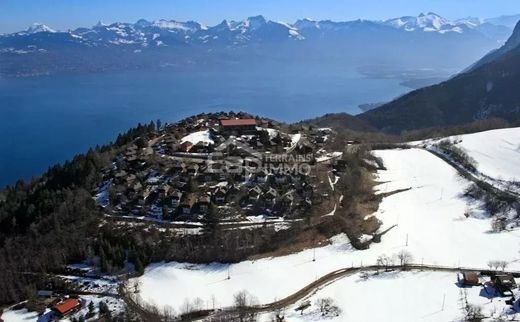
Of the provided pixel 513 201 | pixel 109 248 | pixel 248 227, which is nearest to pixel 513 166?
pixel 513 201

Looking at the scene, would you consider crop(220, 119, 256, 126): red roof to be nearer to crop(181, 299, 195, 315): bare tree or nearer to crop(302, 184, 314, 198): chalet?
crop(302, 184, 314, 198): chalet

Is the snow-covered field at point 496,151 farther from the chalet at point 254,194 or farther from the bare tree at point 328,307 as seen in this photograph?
the bare tree at point 328,307

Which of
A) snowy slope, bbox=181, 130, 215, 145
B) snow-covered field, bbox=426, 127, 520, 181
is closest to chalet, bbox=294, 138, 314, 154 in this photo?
snowy slope, bbox=181, 130, 215, 145

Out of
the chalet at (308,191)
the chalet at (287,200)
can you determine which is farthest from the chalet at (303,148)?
the chalet at (287,200)

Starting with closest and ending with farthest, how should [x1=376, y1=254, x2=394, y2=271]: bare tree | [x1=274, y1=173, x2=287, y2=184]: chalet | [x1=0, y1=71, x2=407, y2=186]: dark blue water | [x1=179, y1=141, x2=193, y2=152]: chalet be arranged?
[x1=376, y1=254, x2=394, y2=271]: bare tree → [x1=274, y1=173, x2=287, y2=184]: chalet → [x1=179, y1=141, x2=193, y2=152]: chalet → [x1=0, y1=71, x2=407, y2=186]: dark blue water

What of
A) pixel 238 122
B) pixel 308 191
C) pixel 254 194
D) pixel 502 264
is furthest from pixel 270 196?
pixel 238 122

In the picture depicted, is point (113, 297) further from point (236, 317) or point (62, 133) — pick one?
point (62, 133)

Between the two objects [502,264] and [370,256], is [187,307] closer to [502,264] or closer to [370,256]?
[370,256]
